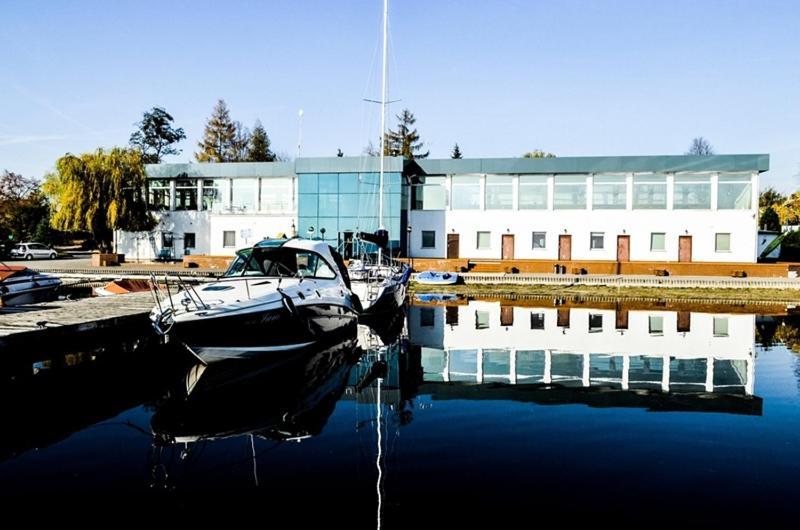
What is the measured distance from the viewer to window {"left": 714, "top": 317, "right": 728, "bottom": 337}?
1728 cm

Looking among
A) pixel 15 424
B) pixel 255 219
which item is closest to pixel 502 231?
pixel 255 219

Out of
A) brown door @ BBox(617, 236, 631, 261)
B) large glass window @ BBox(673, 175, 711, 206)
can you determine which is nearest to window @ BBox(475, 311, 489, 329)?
brown door @ BBox(617, 236, 631, 261)

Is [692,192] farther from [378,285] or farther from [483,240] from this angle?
[378,285]

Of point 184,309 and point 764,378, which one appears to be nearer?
point 184,309

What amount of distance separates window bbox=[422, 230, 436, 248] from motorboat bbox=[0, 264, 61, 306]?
80.1ft

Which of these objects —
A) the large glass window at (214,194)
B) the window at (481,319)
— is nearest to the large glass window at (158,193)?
the large glass window at (214,194)

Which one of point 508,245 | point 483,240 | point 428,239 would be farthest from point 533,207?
point 428,239

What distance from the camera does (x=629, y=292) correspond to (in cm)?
2852

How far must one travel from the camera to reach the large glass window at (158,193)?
47562mm

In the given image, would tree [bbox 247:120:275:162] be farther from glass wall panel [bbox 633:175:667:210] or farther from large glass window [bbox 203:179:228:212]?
glass wall panel [bbox 633:175:667:210]

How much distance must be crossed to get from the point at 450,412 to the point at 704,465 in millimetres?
3604

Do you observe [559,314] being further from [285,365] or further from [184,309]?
[184,309]

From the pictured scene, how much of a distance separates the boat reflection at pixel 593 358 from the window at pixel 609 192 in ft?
64.9

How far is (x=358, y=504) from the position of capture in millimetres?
5945
